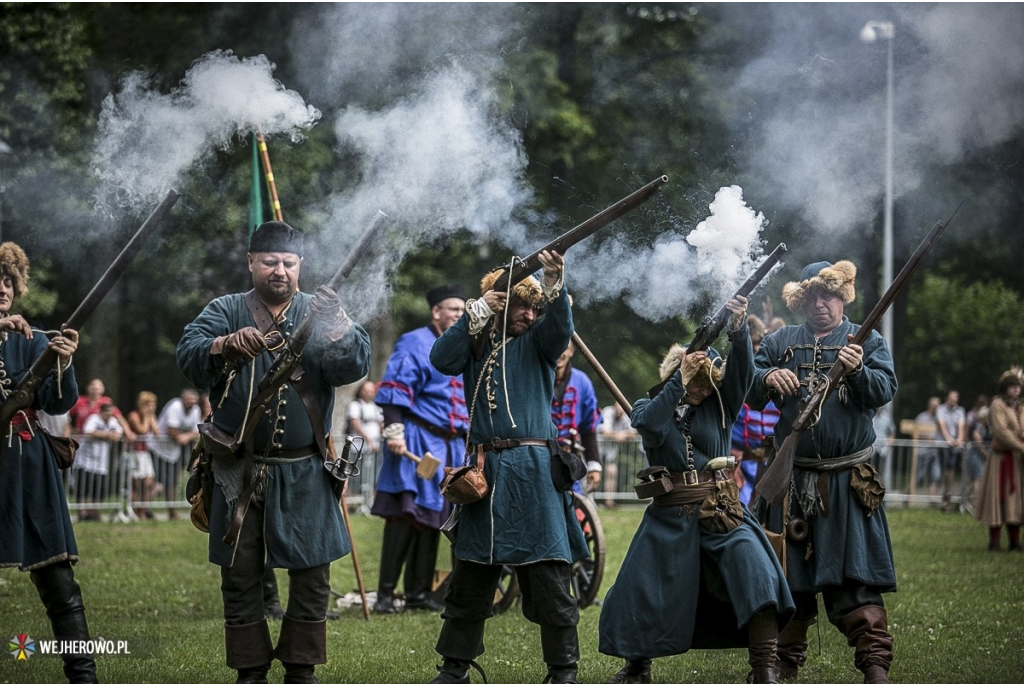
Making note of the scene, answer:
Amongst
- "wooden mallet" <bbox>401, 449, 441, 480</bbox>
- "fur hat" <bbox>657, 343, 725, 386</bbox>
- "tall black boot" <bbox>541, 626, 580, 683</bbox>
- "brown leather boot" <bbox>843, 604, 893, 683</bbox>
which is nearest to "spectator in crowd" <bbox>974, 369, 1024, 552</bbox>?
"wooden mallet" <bbox>401, 449, 441, 480</bbox>

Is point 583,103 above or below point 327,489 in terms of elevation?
above

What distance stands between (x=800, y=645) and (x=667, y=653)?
0.97 meters

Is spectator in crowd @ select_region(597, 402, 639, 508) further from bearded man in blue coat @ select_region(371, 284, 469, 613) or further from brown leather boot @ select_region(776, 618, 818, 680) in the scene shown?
brown leather boot @ select_region(776, 618, 818, 680)

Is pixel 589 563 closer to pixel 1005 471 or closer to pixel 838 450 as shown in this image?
pixel 838 450

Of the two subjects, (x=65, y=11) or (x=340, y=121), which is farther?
(x=65, y=11)

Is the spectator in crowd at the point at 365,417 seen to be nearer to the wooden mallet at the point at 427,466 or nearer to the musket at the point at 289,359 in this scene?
the wooden mallet at the point at 427,466

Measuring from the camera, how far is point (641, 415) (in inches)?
227

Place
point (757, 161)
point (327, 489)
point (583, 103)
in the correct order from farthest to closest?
point (583, 103), point (757, 161), point (327, 489)

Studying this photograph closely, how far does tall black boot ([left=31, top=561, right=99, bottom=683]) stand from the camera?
219 inches

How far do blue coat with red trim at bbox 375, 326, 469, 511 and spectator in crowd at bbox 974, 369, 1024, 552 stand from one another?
669 cm

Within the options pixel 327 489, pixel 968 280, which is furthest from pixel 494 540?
pixel 968 280

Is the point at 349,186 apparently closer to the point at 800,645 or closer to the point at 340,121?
the point at 340,121

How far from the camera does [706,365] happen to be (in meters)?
5.66

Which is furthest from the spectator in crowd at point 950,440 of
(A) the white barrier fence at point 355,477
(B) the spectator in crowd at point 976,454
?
(B) the spectator in crowd at point 976,454
